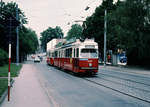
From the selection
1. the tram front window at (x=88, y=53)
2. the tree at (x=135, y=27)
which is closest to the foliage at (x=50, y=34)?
the tree at (x=135, y=27)

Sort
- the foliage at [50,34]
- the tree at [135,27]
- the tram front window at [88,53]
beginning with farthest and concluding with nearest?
1. the foliage at [50,34]
2. the tree at [135,27]
3. the tram front window at [88,53]

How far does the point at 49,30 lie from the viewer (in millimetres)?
129000

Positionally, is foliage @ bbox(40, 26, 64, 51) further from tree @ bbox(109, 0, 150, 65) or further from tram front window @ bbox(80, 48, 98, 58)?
tram front window @ bbox(80, 48, 98, 58)

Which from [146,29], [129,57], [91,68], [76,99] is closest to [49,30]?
[129,57]

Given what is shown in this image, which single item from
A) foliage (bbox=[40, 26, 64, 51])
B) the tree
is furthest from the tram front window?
foliage (bbox=[40, 26, 64, 51])

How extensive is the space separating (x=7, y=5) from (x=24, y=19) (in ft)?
16.0

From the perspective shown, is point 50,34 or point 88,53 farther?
point 50,34

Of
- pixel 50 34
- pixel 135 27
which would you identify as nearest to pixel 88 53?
pixel 135 27

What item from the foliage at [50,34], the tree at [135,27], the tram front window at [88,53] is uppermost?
the foliage at [50,34]

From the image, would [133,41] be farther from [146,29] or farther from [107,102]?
[107,102]

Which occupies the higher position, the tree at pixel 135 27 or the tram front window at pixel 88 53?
the tree at pixel 135 27

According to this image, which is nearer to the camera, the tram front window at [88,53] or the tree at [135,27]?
the tram front window at [88,53]

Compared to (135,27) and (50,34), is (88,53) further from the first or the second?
(50,34)

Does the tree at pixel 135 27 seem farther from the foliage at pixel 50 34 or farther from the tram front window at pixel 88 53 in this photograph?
the foliage at pixel 50 34
